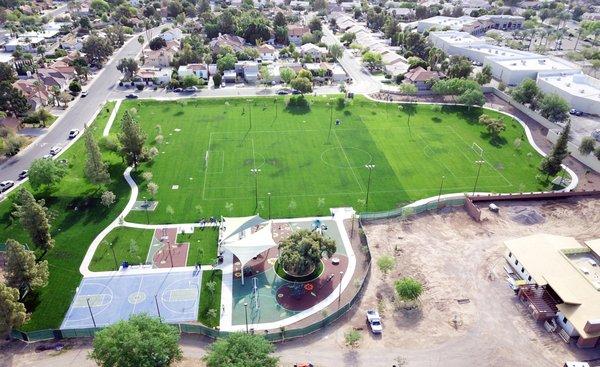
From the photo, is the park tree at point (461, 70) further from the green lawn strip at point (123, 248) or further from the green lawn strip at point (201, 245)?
the green lawn strip at point (123, 248)

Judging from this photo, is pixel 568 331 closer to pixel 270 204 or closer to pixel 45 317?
pixel 270 204

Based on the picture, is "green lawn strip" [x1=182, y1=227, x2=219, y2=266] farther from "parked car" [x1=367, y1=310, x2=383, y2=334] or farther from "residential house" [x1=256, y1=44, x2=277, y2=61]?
"residential house" [x1=256, y1=44, x2=277, y2=61]

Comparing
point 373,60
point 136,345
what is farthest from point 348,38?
point 136,345

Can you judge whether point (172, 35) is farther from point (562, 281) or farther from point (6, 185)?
point (562, 281)

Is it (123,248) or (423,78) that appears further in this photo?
(423,78)

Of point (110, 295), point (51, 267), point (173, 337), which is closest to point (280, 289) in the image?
point (173, 337)

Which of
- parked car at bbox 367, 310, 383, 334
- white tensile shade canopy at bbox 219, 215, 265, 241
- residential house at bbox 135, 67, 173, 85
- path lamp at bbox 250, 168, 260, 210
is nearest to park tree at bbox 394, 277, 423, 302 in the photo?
parked car at bbox 367, 310, 383, 334

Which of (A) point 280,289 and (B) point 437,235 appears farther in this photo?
(B) point 437,235

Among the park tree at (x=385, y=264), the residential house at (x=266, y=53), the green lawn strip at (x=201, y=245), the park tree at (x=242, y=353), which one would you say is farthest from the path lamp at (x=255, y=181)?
the residential house at (x=266, y=53)
